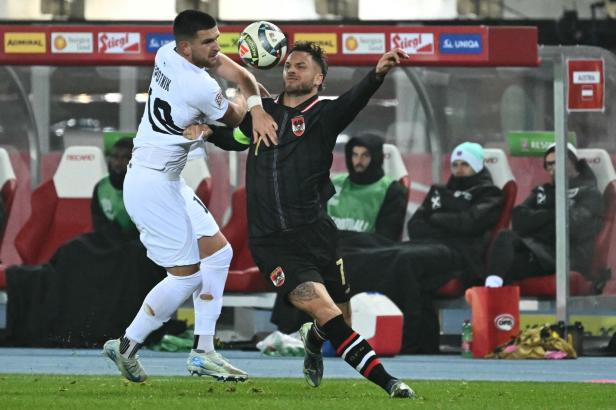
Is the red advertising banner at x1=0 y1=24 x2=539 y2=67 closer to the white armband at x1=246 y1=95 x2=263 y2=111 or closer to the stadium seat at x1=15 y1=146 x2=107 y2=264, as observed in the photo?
the stadium seat at x1=15 y1=146 x2=107 y2=264

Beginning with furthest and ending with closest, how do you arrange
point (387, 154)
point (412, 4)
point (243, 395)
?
point (412, 4)
point (387, 154)
point (243, 395)

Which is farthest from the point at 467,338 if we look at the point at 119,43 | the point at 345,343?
the point at 345,343

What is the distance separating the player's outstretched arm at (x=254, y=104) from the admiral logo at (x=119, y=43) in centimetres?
500

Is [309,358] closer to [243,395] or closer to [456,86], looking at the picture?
[243,395]

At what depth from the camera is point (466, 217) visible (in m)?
15.3

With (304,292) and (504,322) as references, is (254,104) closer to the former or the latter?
(304,292)

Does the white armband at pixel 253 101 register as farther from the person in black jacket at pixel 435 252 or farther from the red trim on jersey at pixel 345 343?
the person in black jacket at pixel 435 252

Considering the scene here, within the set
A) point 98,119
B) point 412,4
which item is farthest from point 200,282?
point 412,4

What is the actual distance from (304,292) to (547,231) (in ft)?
21.1

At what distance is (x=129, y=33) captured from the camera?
15.4m

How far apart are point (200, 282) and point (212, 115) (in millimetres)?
1050

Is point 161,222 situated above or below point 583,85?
below

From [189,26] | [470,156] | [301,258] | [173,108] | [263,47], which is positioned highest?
[189,26]

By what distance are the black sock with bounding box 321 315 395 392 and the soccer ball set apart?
5.90 ft
